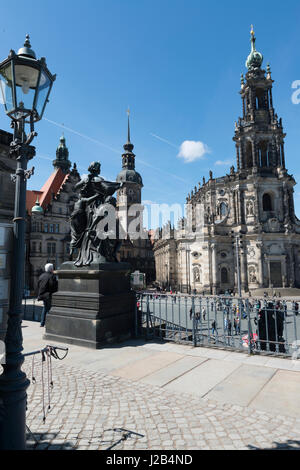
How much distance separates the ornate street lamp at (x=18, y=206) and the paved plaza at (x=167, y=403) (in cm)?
74

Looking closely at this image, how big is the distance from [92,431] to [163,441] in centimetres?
89

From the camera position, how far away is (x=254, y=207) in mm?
44625

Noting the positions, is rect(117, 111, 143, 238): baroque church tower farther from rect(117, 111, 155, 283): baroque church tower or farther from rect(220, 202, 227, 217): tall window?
rect(220, 202, 227, 217): tall window

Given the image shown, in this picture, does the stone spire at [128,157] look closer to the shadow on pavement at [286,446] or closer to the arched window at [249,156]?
the arched window at [249,156]

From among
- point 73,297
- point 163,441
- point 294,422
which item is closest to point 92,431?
point 163,441

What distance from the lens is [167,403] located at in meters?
4.20

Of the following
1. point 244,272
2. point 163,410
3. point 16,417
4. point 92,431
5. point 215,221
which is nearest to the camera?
point 16,417

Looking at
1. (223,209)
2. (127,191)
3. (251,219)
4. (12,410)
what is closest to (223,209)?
(223,209)

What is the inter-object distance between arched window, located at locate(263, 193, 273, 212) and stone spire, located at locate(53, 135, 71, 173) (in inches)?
1509

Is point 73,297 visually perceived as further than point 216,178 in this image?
No

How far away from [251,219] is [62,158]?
130ft

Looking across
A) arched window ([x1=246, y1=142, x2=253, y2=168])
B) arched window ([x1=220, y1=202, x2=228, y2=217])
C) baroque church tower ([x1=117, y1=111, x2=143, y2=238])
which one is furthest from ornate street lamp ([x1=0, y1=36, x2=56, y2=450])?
baroque church tower ([x1=117, y1=111, x2=143, y2=238])

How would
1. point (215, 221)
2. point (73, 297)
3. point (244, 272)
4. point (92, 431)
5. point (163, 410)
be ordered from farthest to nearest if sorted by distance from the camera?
point (215, 221), point (244, 272), point (73, 297), point (163, 410), point (92, 431)
